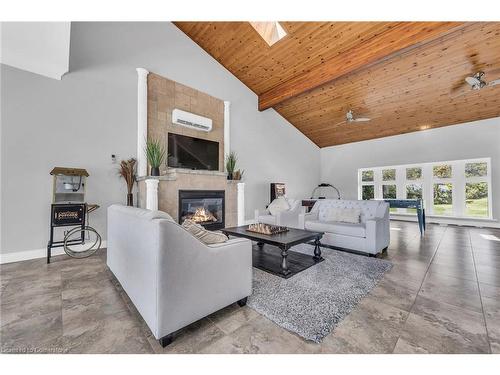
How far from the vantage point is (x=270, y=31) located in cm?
429

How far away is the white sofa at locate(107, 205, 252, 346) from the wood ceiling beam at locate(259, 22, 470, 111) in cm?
422

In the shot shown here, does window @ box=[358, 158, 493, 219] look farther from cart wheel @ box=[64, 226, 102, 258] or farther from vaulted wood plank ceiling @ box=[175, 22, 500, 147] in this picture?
cart wheel @ box=[64, 226, 102, 258]

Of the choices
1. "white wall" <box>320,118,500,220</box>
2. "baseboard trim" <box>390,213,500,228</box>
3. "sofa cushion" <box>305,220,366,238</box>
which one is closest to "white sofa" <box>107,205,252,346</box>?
"sofa cushion" <box>305,220,366,238</box>

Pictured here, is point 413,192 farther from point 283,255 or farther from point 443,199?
point 283,255

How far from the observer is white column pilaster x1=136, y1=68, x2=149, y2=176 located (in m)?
3.85

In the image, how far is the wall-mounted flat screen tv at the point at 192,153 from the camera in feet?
14.2

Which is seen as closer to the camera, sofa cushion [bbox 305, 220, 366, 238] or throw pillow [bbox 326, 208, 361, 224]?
sofa cushion [bbox 305, 220, 366, 238]

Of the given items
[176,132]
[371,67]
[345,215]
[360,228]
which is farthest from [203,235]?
[371,67]

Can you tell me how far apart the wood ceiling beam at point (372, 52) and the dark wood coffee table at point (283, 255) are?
3455mm

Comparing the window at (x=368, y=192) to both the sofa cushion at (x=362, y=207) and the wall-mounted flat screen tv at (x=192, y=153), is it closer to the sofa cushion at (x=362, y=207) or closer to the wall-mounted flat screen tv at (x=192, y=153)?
the sofa cushion at (x=362, y=207)
